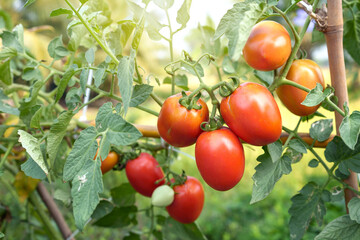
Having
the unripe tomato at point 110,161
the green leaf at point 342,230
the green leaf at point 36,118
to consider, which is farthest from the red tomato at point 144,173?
the green leaf at point 342,230

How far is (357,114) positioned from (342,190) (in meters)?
0.18

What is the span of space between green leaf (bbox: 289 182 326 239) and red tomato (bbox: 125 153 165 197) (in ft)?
0.80

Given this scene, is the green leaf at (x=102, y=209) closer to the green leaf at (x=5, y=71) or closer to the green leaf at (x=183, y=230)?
the green leaf at (x=183, y=230)

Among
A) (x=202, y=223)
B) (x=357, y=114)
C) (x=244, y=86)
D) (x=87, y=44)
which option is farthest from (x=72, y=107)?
(x=202, y=223)

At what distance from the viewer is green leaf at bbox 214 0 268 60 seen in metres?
0.30

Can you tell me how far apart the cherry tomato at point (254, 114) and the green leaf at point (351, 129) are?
7 cm

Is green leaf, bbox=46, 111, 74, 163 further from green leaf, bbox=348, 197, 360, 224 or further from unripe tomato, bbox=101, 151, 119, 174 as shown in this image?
green leaf, bbox=348, 197, 360, 224

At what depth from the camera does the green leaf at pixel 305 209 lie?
1.52 feet

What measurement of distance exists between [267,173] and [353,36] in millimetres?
319

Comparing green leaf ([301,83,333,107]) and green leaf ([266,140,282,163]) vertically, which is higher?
green leaf ([301,83,333,107])

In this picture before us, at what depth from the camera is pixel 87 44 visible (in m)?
0.59

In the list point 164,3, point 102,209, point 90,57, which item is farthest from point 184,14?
point 102,209

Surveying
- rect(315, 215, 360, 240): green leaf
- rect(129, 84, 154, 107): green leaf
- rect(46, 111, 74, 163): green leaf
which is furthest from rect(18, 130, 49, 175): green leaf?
rect(315, 215, 360, 240): green leaf

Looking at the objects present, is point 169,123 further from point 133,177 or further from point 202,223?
point 202,223
